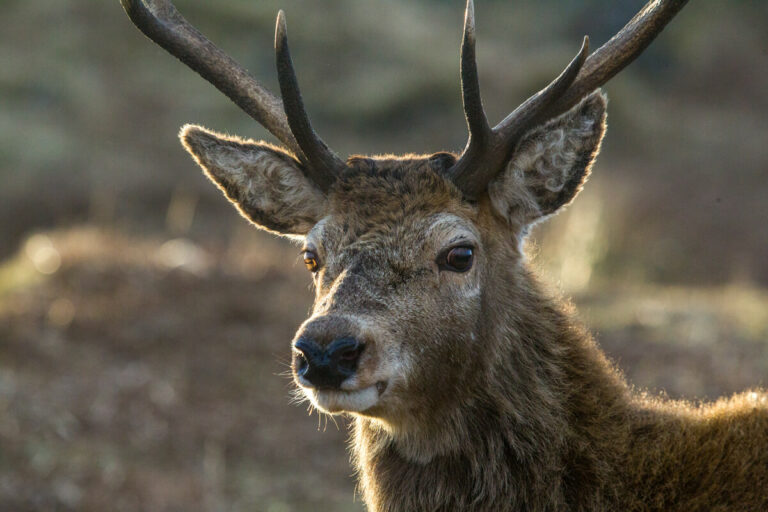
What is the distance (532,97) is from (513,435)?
1.67 m

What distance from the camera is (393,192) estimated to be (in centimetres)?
469

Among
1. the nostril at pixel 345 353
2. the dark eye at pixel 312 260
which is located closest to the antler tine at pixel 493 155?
the dark eye at pixel 312 260

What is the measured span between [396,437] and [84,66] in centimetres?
1992

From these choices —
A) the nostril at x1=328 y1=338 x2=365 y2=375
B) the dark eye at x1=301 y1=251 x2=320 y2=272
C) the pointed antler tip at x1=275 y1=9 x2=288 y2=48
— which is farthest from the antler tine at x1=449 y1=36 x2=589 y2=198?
the nostril at x1=328 y1=338 x2=365 y2=375

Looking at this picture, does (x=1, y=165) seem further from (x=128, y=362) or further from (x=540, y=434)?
(x=540, y=434)

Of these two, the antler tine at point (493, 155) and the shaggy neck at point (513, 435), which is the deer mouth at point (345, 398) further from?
the antler tine at point (493, 155)

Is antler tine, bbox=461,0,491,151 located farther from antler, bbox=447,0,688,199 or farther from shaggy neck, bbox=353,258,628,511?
shaggy neck, bbox=353,258,628,511

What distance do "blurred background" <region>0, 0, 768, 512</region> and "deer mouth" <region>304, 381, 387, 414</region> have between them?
1.33 m

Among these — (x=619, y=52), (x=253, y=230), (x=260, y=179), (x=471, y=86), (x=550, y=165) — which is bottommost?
(x=550, y=165)

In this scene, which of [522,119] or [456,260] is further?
[522,119]

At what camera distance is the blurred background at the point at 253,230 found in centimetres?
892

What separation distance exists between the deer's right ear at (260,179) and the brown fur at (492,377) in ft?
1.33

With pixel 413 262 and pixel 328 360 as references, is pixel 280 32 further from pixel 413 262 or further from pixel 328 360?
pixel 328 360

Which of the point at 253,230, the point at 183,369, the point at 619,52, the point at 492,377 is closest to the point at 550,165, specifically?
the point at 619,52
